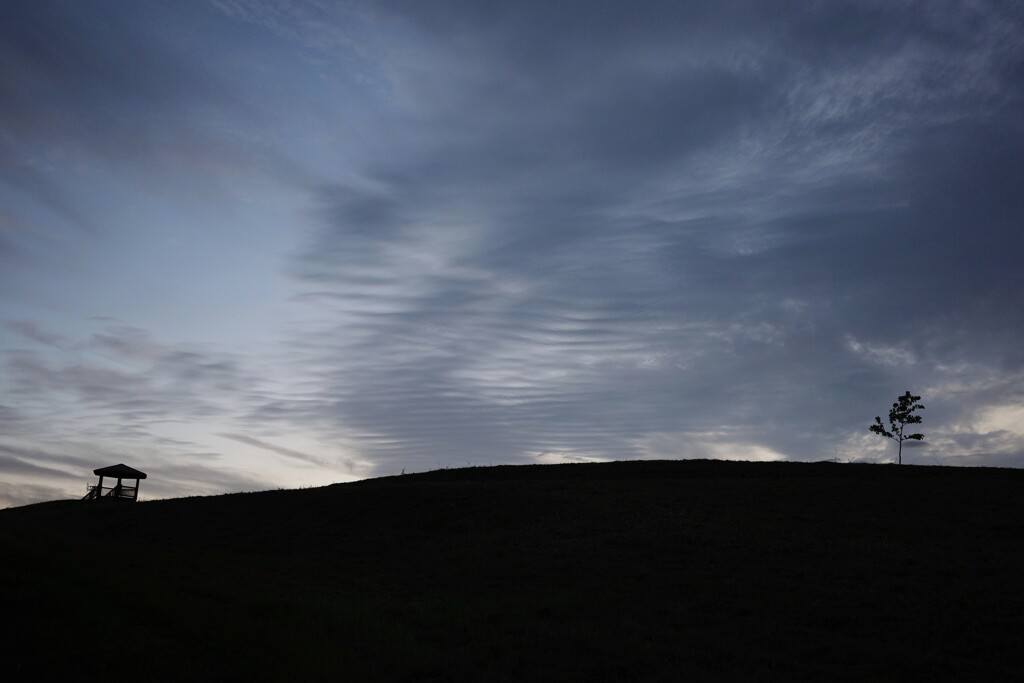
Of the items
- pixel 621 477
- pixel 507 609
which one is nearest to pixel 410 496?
pixel 621 477

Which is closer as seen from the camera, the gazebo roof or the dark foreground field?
the dark foreground field

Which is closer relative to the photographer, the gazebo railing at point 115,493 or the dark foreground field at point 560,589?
the dark foreground field at point 560,589

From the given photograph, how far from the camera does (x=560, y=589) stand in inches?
968

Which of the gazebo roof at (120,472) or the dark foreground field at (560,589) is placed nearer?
the dark foreground field at (560,589)

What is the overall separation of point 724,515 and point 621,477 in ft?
56.6

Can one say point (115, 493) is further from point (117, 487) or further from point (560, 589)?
point (560, 589)

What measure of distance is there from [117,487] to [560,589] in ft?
155

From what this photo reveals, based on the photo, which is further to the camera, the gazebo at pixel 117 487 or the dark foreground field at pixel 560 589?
the gazebo at pixel 117 487

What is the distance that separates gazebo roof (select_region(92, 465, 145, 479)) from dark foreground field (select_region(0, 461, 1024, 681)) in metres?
13.6

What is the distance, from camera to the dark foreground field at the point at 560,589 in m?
15.4

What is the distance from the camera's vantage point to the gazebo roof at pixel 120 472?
56.6m

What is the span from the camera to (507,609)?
861 inches

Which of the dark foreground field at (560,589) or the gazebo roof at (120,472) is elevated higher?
the gazebo roof at (120,472)

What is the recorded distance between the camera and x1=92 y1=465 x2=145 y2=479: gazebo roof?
56.6m
